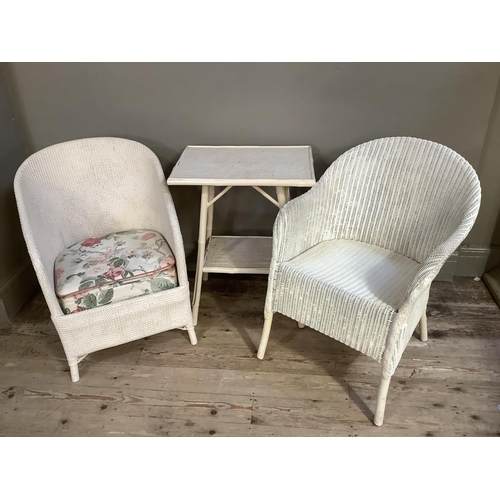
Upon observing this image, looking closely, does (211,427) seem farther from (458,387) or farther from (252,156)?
(252,156)

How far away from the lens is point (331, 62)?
68.2 inches

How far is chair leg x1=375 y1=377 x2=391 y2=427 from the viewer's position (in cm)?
139

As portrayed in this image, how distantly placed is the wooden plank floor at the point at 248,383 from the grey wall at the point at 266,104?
29.3 inches

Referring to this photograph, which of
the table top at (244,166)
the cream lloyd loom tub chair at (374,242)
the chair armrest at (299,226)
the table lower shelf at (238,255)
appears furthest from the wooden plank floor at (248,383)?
the table top at (244,166)

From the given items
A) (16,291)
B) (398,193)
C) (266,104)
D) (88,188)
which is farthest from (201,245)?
(16,291)

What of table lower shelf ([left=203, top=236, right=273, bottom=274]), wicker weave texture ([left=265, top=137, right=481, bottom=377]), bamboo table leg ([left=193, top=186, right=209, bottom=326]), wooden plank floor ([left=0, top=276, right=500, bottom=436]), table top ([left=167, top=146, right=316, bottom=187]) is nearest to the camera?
wicker weave texture ([left=265, top=137, right=481, bottom=377])

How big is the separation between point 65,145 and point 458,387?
173cm

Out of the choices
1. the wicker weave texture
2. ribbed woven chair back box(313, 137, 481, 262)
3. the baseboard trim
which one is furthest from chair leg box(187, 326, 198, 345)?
the baseboard trim

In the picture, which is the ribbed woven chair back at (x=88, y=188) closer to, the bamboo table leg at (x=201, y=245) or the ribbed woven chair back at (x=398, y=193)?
the bamboo table leg at (x=201, y=245)

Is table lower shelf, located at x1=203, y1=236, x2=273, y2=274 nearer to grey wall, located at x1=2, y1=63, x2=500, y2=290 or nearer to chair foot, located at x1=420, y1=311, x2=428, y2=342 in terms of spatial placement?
grey wall, located at x1=2, y1=63, x2=500, y2=290

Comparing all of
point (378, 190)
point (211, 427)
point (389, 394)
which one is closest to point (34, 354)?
point (211, 427)

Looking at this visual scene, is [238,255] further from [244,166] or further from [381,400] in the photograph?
[381,400]

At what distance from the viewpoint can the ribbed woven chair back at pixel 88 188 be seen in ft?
5.43

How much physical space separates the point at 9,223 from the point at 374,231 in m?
1.57
